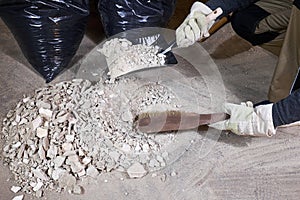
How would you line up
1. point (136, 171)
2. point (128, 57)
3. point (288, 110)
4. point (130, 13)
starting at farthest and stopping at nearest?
point (130, 13)
point (128, 57)
point (136, 171)
point (288, 110)

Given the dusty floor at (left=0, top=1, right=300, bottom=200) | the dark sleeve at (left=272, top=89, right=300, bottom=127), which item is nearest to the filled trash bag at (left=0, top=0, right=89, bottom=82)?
the dusty floor at (left=0, top=1, right=300, bottom=200)

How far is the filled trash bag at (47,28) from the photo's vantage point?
1429 mm

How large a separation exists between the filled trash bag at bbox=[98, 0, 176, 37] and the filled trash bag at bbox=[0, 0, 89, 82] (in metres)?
0.09

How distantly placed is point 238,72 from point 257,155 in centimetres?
37

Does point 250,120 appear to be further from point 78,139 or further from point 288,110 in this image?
point 78,139

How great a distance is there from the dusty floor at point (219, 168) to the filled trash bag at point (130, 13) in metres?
0.24

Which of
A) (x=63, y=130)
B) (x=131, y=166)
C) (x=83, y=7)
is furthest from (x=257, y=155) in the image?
(x=83, y=7)

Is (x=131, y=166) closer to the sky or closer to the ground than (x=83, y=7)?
closer to the ground

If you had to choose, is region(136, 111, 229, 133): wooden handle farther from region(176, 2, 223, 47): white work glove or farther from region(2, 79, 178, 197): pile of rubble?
region(176, 2, 223, 47): white work glove

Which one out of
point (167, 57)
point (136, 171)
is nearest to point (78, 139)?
point (136, 171)

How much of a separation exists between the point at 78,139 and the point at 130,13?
51 centimetres

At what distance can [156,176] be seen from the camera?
4.09 ft

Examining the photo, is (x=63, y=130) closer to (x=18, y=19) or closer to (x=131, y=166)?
(x=131, y=166)

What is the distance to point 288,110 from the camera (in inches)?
44.1
